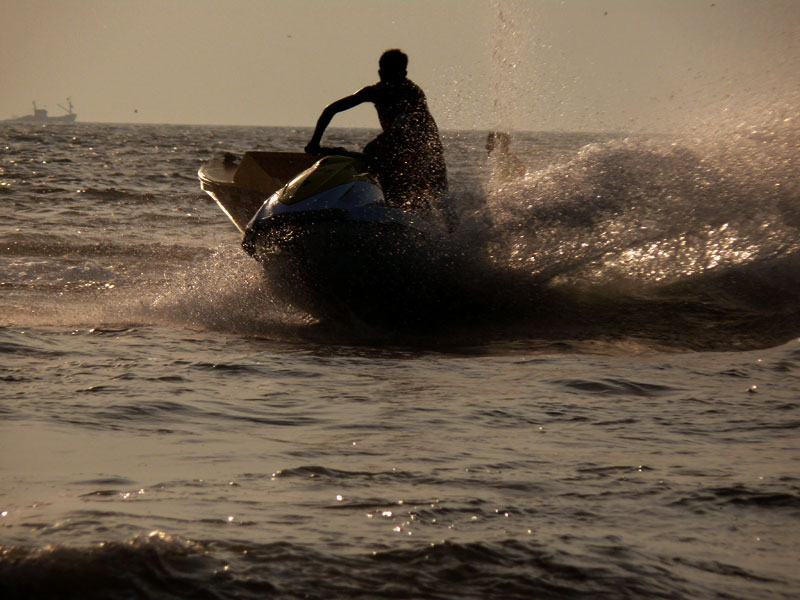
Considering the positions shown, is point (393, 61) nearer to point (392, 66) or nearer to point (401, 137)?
point (392, 66)

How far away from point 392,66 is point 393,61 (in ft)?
0.13

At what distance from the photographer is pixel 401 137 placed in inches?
269

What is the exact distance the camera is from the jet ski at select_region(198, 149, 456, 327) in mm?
6250

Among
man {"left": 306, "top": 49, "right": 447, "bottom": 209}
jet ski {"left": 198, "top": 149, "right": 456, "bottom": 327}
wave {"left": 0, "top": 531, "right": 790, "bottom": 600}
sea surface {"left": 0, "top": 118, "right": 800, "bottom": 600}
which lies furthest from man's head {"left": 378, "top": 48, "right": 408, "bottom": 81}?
wave {"left": 0, "top": 531, "right": 790, "bottom": 600}

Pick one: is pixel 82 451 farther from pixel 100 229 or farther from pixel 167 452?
pixel 100 229

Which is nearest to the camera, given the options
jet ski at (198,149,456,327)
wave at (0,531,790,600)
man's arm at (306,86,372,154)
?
wave at (0,531,790,600)

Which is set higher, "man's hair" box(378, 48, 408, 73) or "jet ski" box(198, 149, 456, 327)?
"man's hair" box(378, 48, 408, 73)

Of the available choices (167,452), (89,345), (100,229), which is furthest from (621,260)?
(100,229)

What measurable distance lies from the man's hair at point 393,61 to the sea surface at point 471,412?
93 centimetres

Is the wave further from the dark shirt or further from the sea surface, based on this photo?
the dark shirt

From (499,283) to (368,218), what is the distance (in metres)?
0.99

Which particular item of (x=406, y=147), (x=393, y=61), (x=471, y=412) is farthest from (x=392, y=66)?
(x=471, y=412)

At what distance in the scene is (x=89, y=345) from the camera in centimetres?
547

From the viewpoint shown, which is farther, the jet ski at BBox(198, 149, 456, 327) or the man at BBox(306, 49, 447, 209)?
the man at BBox(306, 49, 447, 209)
